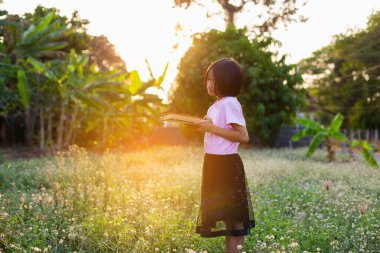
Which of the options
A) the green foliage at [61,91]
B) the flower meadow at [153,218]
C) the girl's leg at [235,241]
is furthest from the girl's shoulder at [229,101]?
the green foliage at [61,91]

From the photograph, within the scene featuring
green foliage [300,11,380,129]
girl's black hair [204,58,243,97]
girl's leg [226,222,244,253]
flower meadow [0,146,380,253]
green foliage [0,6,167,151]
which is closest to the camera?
girl's black hair [204,58,243,97]

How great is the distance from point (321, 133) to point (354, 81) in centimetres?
2127

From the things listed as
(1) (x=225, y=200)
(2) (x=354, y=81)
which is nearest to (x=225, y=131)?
(1) (x=225, y=200)

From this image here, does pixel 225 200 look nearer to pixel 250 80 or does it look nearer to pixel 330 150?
pixel 330 150

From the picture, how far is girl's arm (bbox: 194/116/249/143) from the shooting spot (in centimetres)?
319

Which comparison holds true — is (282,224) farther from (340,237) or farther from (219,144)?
(219,144)

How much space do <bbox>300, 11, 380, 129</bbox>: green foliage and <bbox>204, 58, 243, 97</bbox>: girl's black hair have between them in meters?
22.3

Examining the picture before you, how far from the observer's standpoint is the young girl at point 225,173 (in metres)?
3.25

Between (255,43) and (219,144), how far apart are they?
1571cm

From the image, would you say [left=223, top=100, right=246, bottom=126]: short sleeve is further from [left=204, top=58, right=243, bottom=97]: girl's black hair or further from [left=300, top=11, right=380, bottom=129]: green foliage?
[left=300, top=11, right=380, bottom=129]: green foliage

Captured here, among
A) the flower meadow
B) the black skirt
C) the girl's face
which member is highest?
the girl's face

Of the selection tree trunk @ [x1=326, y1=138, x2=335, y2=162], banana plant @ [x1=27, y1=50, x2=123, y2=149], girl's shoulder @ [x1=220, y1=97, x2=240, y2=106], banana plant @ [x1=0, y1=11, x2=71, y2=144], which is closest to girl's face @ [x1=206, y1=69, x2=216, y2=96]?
girl's shoulder @ [x1=220, y1=97, x2=240, y2=106]

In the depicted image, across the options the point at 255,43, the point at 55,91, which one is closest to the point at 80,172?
the point at 55,91

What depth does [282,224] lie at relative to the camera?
4469 millimetres
